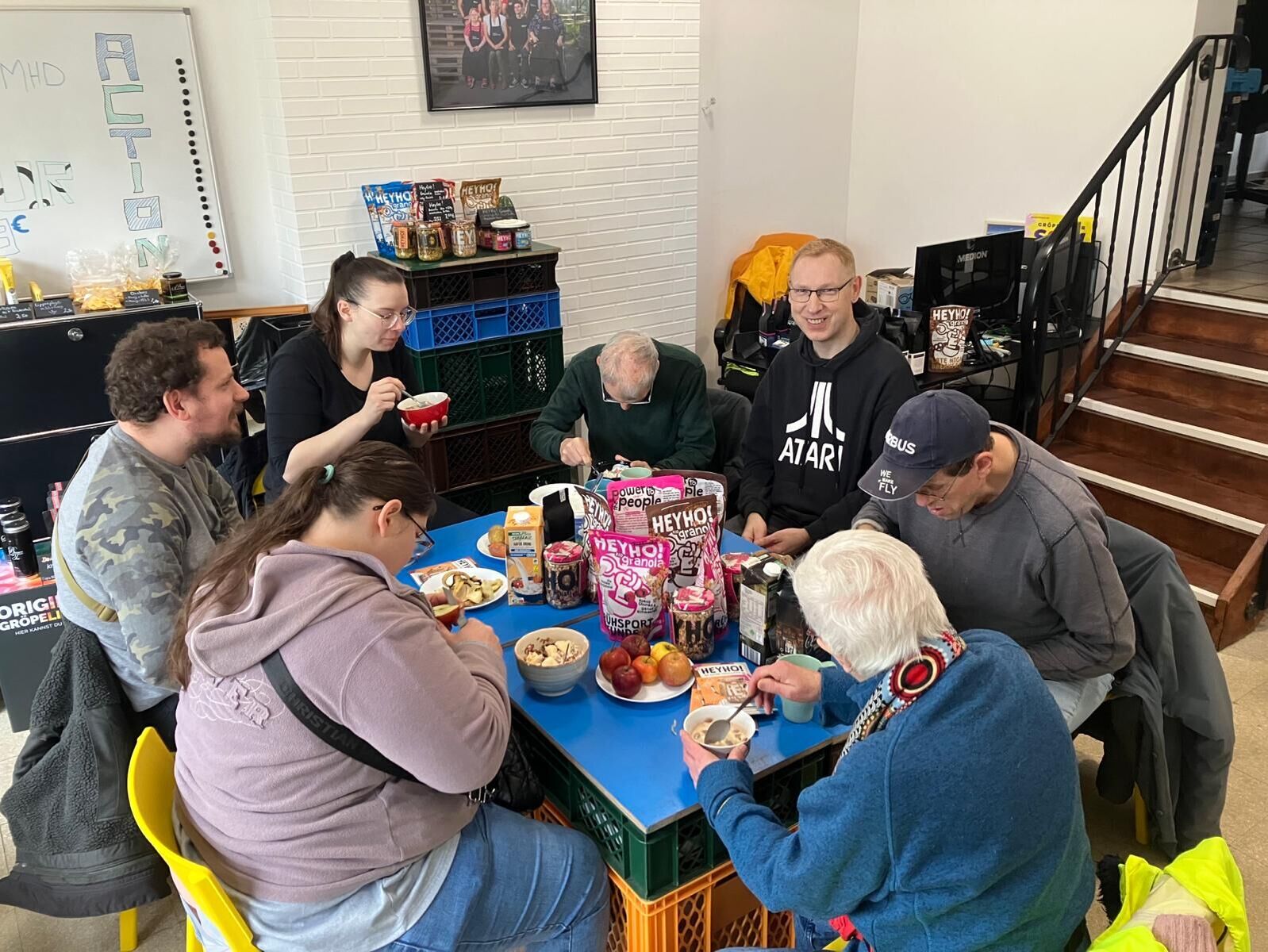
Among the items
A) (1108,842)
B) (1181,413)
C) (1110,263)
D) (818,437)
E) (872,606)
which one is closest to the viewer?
(872,606)

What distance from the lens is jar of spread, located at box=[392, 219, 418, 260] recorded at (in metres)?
3.83

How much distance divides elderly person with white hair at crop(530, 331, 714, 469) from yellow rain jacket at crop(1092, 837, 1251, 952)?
192cm

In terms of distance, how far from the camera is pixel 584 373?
3.19 m

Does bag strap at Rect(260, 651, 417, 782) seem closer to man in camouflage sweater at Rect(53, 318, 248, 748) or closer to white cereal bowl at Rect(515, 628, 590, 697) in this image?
white cereal bowl at Rect(515, 628, 590, 697)

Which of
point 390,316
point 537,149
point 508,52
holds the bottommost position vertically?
point 390,316

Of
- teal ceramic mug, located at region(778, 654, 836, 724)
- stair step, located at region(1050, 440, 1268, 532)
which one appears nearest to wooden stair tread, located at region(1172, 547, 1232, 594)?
stair step, located at region(1050, 440, 1268, 532)

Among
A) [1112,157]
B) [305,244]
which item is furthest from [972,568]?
[305,244]

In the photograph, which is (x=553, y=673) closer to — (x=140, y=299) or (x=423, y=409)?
(x=423, y=409)

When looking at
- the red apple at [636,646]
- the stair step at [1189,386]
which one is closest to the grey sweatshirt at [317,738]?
the red apple at [636,646]

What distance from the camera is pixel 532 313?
Result: 410 cm

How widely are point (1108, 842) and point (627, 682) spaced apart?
154 cm

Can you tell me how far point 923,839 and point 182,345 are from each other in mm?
1752

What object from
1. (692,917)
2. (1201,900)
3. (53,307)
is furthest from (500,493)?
(1201,900)

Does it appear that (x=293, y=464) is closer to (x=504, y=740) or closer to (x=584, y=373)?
(x=584, y=373)
